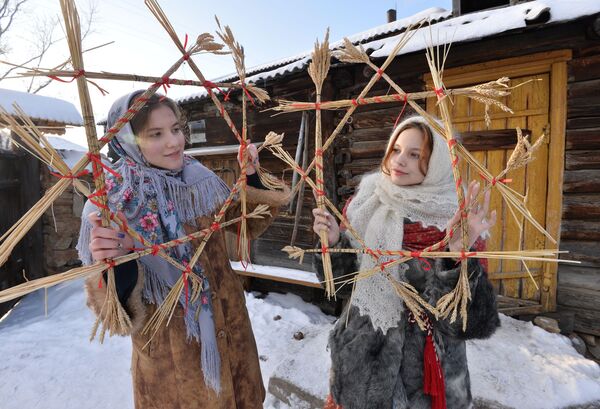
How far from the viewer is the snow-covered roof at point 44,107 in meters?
4.93

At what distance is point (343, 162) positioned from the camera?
4129 millimetres

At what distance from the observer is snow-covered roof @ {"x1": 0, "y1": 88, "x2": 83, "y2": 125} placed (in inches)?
194

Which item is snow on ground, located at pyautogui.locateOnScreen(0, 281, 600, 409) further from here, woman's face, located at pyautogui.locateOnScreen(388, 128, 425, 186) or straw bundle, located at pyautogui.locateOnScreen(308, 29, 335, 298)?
woman's face, located at pyautogui.locateOnScreen(388, 128, 425, 186)

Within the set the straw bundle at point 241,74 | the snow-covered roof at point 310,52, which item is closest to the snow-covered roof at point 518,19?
the snow-covered roof at point 310,52

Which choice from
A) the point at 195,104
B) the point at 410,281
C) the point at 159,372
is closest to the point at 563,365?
the point at 410,281

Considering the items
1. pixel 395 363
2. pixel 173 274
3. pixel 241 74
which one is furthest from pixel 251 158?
pixel 395 363

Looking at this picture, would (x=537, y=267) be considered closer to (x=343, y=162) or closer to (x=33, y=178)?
(x=343, y=162)

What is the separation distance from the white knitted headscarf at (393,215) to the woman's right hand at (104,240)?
94 centimetres

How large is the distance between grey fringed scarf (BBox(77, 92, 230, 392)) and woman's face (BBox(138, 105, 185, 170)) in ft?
0.15

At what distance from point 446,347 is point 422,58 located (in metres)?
2.91

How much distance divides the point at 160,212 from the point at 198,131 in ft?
15.5

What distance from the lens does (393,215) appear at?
1.48m

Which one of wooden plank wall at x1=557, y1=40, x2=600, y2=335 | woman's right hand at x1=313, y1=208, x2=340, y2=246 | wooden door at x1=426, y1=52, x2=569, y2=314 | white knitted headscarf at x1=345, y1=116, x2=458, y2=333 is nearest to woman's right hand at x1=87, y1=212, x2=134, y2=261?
woman's right hand at x1=313, y1=208, x2=340, y2=246

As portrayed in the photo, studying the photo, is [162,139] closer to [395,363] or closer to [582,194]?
Result: [395,363]
